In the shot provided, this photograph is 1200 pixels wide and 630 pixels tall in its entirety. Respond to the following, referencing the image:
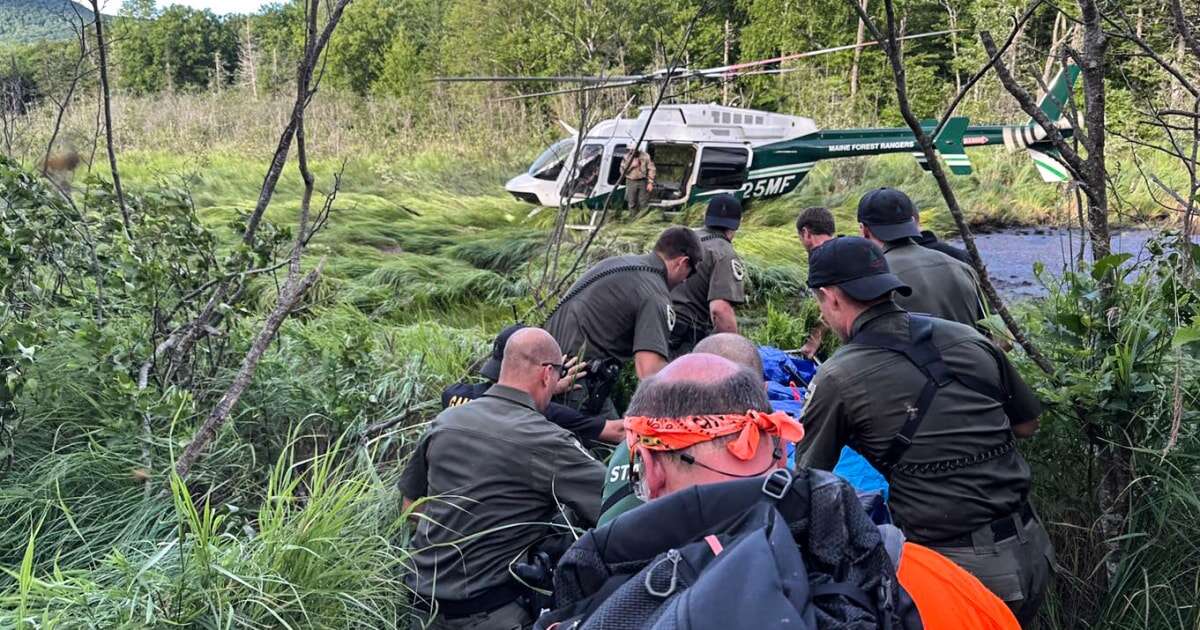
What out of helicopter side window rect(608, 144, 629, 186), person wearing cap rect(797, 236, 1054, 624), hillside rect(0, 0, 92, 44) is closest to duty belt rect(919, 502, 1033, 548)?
person wearing cap rect(797, 236, 1054, 624)

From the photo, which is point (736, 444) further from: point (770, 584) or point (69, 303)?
point (69, 303)

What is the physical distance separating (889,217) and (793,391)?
0.96 m

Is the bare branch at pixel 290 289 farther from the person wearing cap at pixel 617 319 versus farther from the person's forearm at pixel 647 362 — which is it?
the person's forearm at pixel 647 362

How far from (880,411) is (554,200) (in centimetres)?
1025

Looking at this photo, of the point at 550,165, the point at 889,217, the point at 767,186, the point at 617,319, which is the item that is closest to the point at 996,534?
the point at 889,217

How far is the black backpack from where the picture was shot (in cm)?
120

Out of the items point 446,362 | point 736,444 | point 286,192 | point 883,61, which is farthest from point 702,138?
point 883,61

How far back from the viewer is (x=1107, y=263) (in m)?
2.80

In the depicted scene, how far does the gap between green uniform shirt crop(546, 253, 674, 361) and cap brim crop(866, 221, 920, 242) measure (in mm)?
1016

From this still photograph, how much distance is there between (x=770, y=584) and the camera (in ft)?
3.95

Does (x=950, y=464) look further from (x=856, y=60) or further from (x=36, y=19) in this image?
(x=856, y=60)

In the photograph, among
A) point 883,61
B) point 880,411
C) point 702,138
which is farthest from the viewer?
point 883,61

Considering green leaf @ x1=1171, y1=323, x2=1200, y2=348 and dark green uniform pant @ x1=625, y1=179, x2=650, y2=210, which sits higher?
green leaf @ x1=1171, y1=323, x2=1200, y2=348

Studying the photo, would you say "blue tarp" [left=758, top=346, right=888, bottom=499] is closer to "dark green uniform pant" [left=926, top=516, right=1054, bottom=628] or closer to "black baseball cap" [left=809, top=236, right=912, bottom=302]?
"dark green uniform pant" [left=926, top=516, right=1054, bottom=628]
